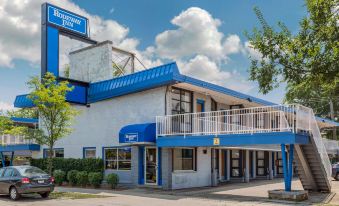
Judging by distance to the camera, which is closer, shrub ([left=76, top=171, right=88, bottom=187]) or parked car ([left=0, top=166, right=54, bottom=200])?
parked car ([left=0, top=166, right=54, bottom=200])

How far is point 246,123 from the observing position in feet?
63.9

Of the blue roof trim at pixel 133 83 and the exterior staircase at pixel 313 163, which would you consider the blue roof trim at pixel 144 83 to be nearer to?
the blue roof trim at pixel 133 83

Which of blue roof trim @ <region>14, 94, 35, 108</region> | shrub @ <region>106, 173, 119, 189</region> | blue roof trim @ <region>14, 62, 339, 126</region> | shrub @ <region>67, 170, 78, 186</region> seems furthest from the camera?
blue roof trim @ <region>14, 94, 35, 108</region>

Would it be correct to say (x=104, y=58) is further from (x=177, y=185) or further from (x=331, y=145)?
(x=331, y=145)

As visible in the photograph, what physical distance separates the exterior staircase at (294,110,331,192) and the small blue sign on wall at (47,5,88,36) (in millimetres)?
15987

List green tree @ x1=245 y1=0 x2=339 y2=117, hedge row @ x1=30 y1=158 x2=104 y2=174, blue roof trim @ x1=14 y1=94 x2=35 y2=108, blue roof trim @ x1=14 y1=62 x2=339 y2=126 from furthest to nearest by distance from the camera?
blue roof trim @ x1=14 y1=94 x2=35 y2=108 → hedge row @ x1=30 y1=158 x2=104 y2=174 → blue roof trim @ x1=14 y1=62 x2=339 y2=126 → green tree @ x1=245 y1=0 x2=339 y2=117

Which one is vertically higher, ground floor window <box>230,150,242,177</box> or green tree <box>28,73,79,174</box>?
green tree <box>28,73,79,174</box>

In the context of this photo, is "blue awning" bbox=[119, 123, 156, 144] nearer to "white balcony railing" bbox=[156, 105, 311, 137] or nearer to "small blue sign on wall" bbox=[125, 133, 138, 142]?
"small blue sign on wall" bbox=[125, 133, 138, 142]

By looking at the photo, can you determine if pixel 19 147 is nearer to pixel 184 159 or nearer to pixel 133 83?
pixel 133 83

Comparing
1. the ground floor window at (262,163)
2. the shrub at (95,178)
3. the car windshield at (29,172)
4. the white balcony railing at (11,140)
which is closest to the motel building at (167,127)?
the white balcony railing at (11,140)

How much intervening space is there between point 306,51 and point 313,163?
8.68 m

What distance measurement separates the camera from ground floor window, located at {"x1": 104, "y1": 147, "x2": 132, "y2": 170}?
23464 millimetres

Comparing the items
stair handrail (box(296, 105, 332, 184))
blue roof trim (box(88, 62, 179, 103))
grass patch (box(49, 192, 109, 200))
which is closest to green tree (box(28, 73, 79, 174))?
grass patch (box(49, 192, 109, 200))

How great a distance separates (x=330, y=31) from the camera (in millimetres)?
12484
